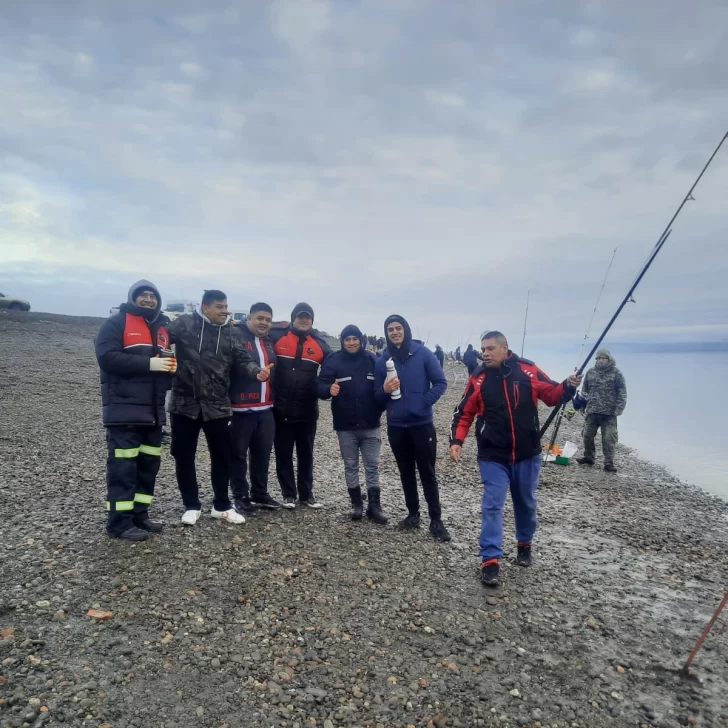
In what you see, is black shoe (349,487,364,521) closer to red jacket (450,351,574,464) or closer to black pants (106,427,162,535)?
red jacket (450,351,574,464)

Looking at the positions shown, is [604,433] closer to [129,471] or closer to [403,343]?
[403,343]


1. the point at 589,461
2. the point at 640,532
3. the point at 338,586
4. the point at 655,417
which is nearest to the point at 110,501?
the point at 338,586

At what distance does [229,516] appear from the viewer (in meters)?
5.26

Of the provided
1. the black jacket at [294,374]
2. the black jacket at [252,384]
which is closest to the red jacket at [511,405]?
the black jacket at [294,374]

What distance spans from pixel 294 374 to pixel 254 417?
68 cm

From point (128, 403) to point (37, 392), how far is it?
11506 millimetres

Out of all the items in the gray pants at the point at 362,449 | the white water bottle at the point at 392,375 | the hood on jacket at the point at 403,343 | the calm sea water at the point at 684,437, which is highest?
the hood on jacket at the point at 403,343

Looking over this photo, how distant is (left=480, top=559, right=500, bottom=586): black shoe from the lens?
4402 millimetres

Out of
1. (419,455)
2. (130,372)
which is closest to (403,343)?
(419,455)

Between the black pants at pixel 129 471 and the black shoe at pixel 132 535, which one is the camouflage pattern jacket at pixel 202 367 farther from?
the black shoe at pixel 132 535

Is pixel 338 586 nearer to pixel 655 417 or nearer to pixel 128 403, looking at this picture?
pixel 128 403

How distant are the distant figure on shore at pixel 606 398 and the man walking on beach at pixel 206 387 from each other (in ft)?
23.3

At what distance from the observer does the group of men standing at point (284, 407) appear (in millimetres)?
4531

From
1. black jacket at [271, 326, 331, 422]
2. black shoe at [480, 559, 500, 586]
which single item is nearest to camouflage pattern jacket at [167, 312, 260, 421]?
black jacket at [271, 326, 331, 422]
